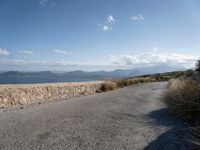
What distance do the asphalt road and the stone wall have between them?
7.84 feet

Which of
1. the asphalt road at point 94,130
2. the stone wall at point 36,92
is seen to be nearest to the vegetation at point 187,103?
the asphalt road at point 94,130

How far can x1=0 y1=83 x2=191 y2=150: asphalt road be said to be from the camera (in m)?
5.19

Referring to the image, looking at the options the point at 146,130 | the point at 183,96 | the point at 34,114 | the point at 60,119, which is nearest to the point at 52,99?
the point at 34,114

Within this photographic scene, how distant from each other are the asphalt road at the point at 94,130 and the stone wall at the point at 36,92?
2389 millimetres

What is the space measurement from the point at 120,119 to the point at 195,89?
8.16ft

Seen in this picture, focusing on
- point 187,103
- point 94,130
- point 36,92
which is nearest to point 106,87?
point 36,92

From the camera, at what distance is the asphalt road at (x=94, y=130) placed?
5.19 m

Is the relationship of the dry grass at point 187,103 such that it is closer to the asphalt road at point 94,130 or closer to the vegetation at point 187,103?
the vegetation at point 187,103

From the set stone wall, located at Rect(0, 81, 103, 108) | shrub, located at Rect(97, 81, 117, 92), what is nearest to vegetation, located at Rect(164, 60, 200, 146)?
stone wall, located at Rect(0, 81, 103, 108)

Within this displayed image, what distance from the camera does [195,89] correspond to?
26.1ft

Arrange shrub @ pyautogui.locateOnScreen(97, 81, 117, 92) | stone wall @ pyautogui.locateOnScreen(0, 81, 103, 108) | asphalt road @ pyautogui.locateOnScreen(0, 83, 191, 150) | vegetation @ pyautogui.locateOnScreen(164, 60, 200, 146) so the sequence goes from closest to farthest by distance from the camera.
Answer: asphalt road @ pyautogui.locateOnScreen(0, 83, 191, 150), vegetation @ pyautogui.locateOnScreen(164, 60, 200, 146), stone wall @ pyautogui.locateOnScreen(0, 81, 103, 108), shrub @ pyautogui.locateOnScreen(97, 81, 117, 92)

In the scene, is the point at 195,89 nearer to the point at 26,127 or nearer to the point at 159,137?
the point at 159,137

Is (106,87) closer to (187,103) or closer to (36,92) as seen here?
(36,92)

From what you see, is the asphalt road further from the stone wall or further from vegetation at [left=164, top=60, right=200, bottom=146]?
the stone wall
